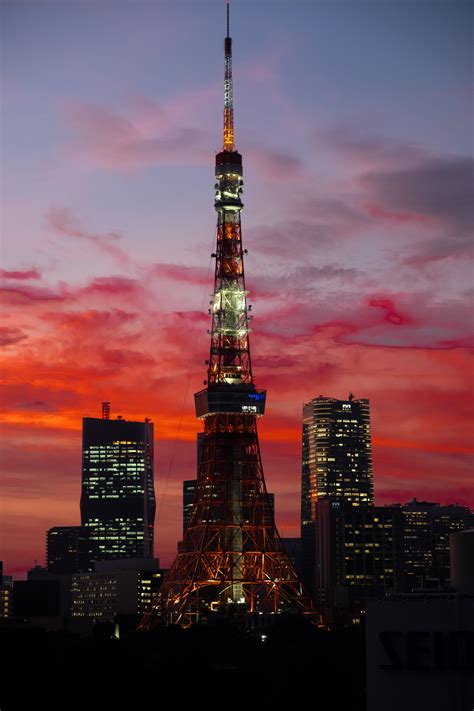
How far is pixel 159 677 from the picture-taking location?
374 ft

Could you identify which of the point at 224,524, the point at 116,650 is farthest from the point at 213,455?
the point at 116,650

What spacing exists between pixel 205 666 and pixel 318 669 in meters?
9.36

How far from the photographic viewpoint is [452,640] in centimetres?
5797

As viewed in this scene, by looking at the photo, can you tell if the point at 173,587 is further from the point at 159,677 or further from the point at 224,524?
the point at 159,677

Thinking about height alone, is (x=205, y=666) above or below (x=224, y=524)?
below

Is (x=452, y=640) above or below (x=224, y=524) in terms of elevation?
below

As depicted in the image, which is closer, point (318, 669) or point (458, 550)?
point (458, 550)

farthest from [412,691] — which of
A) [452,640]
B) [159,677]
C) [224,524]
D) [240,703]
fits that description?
[224,524]

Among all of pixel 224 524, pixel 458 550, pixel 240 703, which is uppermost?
pixel 224 524

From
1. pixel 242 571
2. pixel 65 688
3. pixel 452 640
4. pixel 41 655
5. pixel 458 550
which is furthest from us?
pixel 242 571

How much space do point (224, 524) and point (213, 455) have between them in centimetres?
947

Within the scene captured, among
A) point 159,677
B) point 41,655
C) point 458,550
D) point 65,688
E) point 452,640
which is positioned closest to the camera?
point 452,640

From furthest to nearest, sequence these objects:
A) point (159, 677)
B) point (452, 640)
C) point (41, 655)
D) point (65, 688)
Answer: point (41, 655), point (159, 677), point (65, 688), point (452, 640)

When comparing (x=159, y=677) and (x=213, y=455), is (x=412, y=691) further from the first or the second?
(x=213, y=455)
